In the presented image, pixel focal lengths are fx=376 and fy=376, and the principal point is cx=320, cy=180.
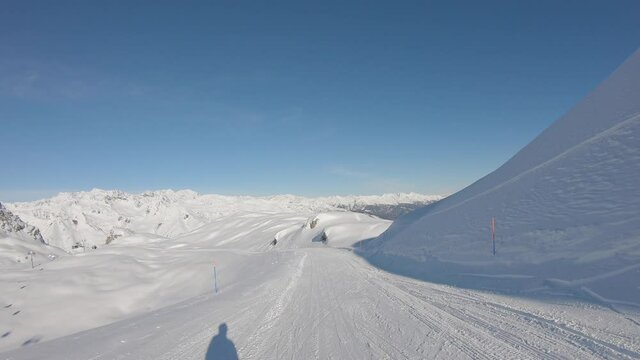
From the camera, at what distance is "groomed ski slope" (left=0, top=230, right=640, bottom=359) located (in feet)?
19.2

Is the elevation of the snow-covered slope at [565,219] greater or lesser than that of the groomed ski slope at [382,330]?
greater

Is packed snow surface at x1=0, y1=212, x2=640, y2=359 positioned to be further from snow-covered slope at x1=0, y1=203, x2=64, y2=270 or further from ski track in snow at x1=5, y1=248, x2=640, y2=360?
snow-covered slope at x1=0, y1=203, x2=64, y2=270

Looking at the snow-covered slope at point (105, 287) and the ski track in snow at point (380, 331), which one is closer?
the ski track in snow at point (380, 331)

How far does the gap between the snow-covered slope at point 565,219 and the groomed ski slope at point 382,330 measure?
1.61m

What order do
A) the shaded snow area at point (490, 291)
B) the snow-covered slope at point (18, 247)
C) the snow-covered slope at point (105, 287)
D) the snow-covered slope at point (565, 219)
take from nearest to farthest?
1. the shaded snow area at point (490, 291)
2. the snow-covered slope at point (565, 219)
3. the snow-covered slope at point (105, 287)
4. the snow-covered slope at point (18, 247)

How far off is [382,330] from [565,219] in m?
8.25

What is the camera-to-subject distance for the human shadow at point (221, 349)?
662 centimetres

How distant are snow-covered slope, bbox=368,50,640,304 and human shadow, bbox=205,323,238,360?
7.38 m

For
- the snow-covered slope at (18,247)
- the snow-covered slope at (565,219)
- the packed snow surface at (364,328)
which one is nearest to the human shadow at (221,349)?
the packed snow surface at (364,328)

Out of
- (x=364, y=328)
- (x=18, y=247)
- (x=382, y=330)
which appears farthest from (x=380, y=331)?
(x=18, y=247)

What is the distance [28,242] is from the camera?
142m

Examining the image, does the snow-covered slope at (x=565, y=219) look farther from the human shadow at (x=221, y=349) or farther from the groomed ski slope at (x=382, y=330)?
the human shadow at (x=221, y=349)

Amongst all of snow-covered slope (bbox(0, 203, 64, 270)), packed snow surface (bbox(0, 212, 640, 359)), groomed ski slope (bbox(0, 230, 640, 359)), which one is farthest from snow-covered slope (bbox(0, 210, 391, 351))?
snow-covered slope (bbox(0, 203, 64, 270))

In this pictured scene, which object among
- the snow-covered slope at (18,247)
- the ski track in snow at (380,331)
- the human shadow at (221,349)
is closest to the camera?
the ski track in snow at (380,331)
